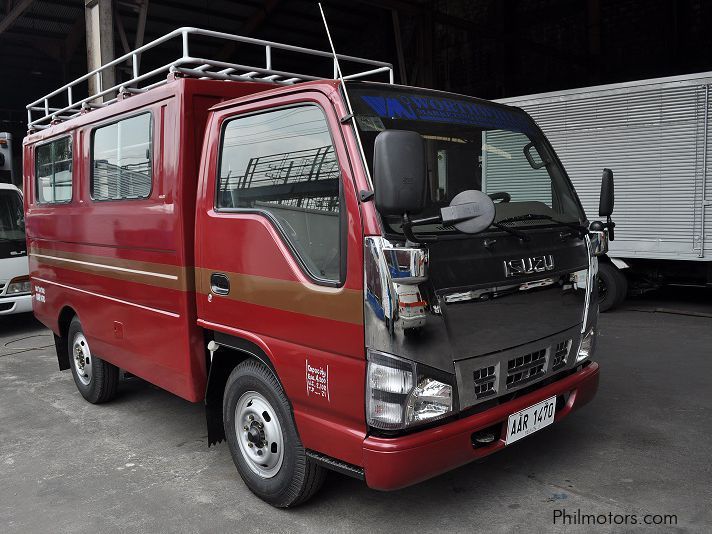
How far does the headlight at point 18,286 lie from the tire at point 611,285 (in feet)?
24.9

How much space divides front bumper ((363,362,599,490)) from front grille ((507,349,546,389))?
113 millimetres

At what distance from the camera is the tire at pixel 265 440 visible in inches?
116

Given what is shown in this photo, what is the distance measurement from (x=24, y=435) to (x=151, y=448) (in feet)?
3.55

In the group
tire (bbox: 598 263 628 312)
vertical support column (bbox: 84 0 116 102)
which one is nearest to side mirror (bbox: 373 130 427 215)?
tire (bbox: 598 263 628 312)

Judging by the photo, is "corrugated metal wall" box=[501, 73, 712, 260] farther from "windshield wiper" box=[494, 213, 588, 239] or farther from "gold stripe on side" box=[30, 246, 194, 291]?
"gold stripe on side" box=[30, 246, 194, 291]

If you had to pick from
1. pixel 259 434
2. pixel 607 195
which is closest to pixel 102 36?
pixel 259 434

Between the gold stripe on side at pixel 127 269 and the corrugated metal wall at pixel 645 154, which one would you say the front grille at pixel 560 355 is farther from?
the corrugated metal wall at pixel 645 154

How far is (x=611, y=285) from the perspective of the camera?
807 centimetres

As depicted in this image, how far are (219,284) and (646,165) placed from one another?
6325 millimetres

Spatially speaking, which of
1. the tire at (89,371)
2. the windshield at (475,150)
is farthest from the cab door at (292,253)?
the tire at (89,371)

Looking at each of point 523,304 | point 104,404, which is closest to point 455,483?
point 523,304

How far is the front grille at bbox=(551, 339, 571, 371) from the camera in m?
3.13

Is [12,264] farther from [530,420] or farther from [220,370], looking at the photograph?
[530,420]

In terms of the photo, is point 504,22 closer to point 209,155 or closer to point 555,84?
point 555,84
